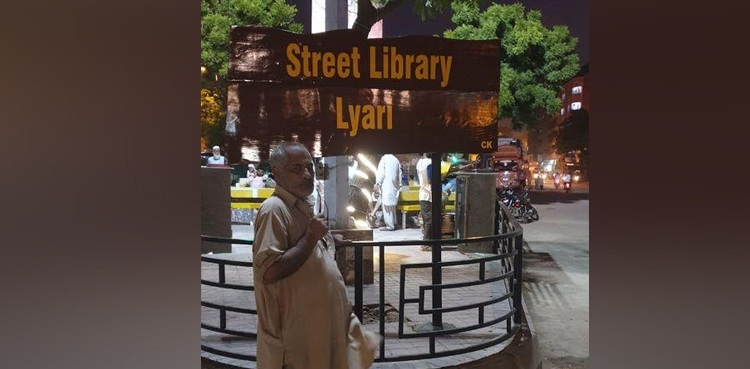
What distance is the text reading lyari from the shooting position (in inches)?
188

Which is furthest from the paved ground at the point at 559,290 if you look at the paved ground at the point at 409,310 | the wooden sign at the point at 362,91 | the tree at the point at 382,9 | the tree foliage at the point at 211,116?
the tree foliage at the point at 211,116

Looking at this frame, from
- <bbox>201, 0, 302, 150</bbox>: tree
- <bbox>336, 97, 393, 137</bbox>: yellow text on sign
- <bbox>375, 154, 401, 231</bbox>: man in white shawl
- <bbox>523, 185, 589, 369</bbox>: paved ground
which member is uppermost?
<bbox>201, 0, 302, 150</bbox>: tree

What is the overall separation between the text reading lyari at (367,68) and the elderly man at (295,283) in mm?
1552

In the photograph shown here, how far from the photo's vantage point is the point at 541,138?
6819 cm

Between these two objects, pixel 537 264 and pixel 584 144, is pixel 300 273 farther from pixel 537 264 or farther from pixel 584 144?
pixel 584 144

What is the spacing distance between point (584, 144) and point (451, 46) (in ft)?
112

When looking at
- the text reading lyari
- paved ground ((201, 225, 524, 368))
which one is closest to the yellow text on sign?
the text reading lyari

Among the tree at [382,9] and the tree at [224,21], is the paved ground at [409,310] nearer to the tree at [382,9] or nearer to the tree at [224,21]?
the tree at [382,9]

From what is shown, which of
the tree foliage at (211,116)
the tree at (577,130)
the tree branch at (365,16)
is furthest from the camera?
the tree at (577,130)

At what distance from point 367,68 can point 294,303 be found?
2.23 meters

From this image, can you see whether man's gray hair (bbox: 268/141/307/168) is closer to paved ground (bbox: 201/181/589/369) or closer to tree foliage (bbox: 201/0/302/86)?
paved ground (bbox: 201/181/589/369)

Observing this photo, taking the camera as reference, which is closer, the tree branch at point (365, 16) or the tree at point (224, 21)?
the tree branch at point (365, 16)

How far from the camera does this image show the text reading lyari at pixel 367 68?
4.78m
